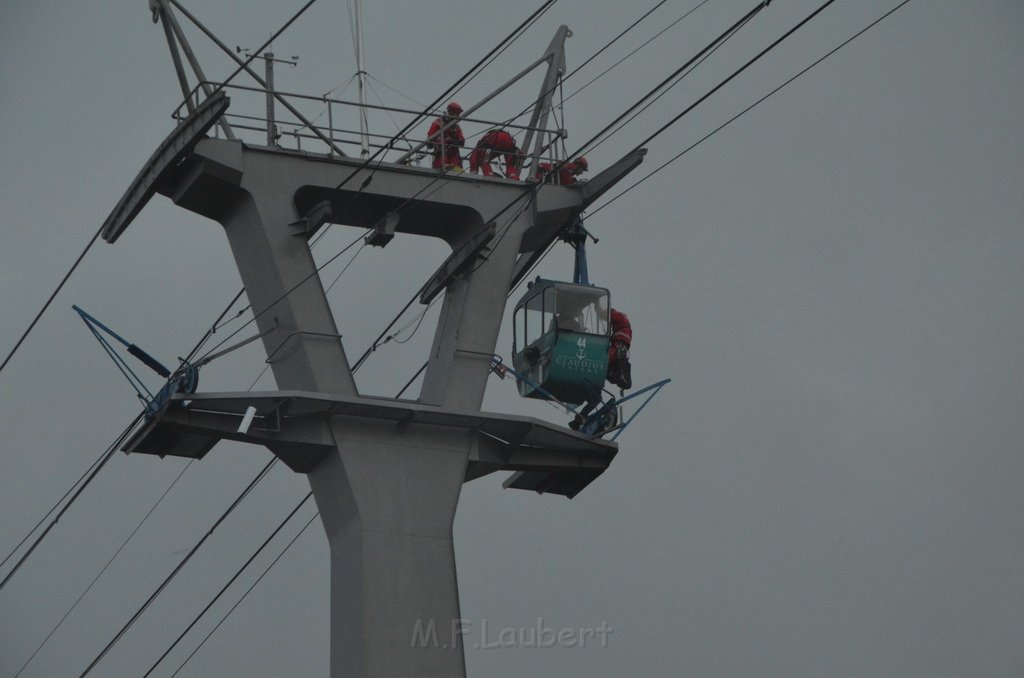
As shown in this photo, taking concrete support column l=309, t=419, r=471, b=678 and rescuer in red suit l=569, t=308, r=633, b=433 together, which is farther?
rescuer in red suit l=569, t=308, r=633, b=433

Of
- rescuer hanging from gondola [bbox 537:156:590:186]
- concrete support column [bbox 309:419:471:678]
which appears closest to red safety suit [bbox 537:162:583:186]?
rescuer hanging from gondola [bbox 537:156:590:186]

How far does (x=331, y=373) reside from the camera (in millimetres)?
30250

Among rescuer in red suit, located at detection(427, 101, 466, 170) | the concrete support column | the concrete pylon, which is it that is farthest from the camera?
rescuer in red suit, located at detection(427, 101, 466, 170)

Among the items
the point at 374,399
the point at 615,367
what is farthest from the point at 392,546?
the point at 615,367

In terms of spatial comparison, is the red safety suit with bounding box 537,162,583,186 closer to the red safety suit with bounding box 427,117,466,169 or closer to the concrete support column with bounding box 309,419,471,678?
the red safety suit with bounding box 427,117,466,169

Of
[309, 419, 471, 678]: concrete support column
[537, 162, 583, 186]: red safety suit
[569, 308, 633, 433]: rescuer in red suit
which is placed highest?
[537, 162, 583, 186]: red safety suit

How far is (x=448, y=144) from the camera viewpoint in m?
32.0

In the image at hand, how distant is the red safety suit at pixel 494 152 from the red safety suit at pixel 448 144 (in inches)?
11.2

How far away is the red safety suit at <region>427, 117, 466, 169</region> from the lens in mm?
31953

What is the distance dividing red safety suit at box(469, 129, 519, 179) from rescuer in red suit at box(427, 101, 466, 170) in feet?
0.98

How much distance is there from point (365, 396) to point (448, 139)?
4.88m

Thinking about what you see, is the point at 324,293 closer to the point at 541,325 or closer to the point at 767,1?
the point at 541,325

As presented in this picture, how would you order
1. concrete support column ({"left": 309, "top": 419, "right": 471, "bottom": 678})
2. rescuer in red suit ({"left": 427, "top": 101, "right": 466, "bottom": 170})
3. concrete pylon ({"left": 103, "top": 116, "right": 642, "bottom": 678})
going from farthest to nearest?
rescuer in red suit ({"left": 427, "top": 101, "right": 466, "bottom": 170}) < concrete pylon ({"left": 103, "top": 116, "right": 642, "bottom": 678}) < concrete support column ({"left": 309, "top": 419, "right": 471, "bottom": 678})

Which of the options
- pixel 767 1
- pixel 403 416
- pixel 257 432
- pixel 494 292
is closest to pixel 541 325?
pixel 494 292
